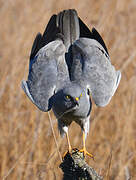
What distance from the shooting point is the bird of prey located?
328 cm

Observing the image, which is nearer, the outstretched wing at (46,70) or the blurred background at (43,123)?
the outstretched wing at (46,70)

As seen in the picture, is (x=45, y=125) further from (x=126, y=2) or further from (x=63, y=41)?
(x=126, y=2)

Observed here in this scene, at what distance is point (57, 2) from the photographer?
5414 mm

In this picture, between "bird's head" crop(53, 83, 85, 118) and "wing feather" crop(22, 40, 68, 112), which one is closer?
"bird's head" crop(53, 83, 85, 118)

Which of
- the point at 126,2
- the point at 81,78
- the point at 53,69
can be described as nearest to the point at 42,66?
the point at 53,69

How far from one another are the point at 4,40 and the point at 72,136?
201 centimetres

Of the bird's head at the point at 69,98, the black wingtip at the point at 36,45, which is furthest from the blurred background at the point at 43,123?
the bird's head at the point at 69,98

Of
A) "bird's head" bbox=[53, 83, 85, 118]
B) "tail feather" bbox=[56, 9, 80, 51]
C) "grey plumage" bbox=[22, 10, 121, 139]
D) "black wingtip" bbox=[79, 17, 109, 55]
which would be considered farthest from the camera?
"tail feather" bbox=[56, 9, 80, 51]

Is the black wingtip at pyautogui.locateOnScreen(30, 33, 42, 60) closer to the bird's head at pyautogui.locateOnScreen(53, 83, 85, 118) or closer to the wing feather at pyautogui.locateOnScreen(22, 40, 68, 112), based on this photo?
the wing feather at pyautogui.locateOnScreen(22, 40, 68, 112)

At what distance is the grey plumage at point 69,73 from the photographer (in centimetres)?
328

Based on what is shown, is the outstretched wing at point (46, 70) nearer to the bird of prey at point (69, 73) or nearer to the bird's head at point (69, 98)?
the bird of prey at point (69, 73)

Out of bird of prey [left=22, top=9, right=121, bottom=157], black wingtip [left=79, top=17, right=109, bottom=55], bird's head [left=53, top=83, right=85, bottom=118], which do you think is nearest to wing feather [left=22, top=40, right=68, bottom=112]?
bird of prey [left=22, top=9, right=121, bottom=157]

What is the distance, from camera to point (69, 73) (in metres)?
3.74

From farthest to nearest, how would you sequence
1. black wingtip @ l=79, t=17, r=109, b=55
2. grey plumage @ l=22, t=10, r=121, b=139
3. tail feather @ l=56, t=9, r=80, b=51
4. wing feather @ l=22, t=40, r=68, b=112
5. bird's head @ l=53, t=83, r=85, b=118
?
1. tail feather @ l=56, t=9, r=80, b=51
2. black wingtip @ l=79, t=17, r=109, b=55
3. wing feather @ l=22, t=40, r=68, b=112
4. grey plumage @ l=22, t=10, r=121, b=139
5. bird's head @ l=53, t=83, r=85, b=118
